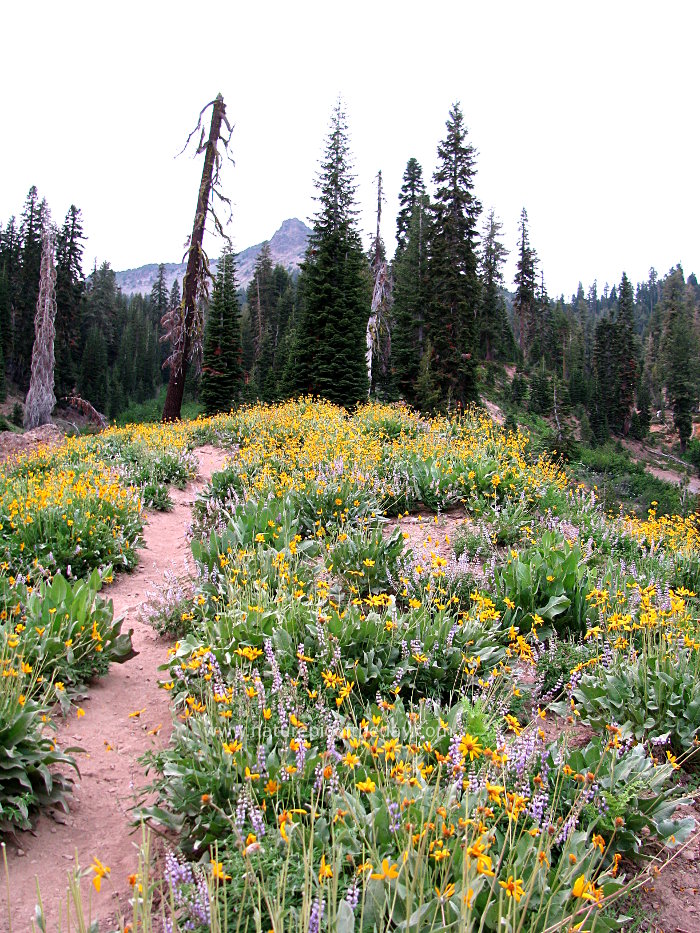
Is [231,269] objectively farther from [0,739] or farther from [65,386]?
[0,739]

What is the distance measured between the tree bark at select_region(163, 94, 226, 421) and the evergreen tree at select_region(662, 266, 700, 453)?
6499cm

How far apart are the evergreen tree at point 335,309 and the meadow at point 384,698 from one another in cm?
1755

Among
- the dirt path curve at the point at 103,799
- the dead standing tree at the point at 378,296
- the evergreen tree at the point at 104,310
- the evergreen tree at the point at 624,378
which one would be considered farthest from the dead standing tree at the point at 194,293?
the evergreen tree at the point at 104,310

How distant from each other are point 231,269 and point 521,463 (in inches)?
1762

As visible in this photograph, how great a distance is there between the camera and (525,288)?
68.4m

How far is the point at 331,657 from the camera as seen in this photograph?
11.5 ft

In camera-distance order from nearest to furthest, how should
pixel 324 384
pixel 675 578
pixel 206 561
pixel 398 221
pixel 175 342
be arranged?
pixel 206 561 → pixel 675 578 → pixel 175 342 → pixel 324 384 → pixel 398 221

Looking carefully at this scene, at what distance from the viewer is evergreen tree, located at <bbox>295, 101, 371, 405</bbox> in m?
24.9

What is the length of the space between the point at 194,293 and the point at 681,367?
6877cm

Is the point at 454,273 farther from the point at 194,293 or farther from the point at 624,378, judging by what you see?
the point at 624,378

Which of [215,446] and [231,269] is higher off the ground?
[231,269]

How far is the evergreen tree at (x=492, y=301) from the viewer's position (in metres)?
55.6

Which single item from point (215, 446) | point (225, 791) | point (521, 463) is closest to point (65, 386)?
point (215, 446)

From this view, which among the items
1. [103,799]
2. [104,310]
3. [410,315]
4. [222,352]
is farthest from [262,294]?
[103,799]
